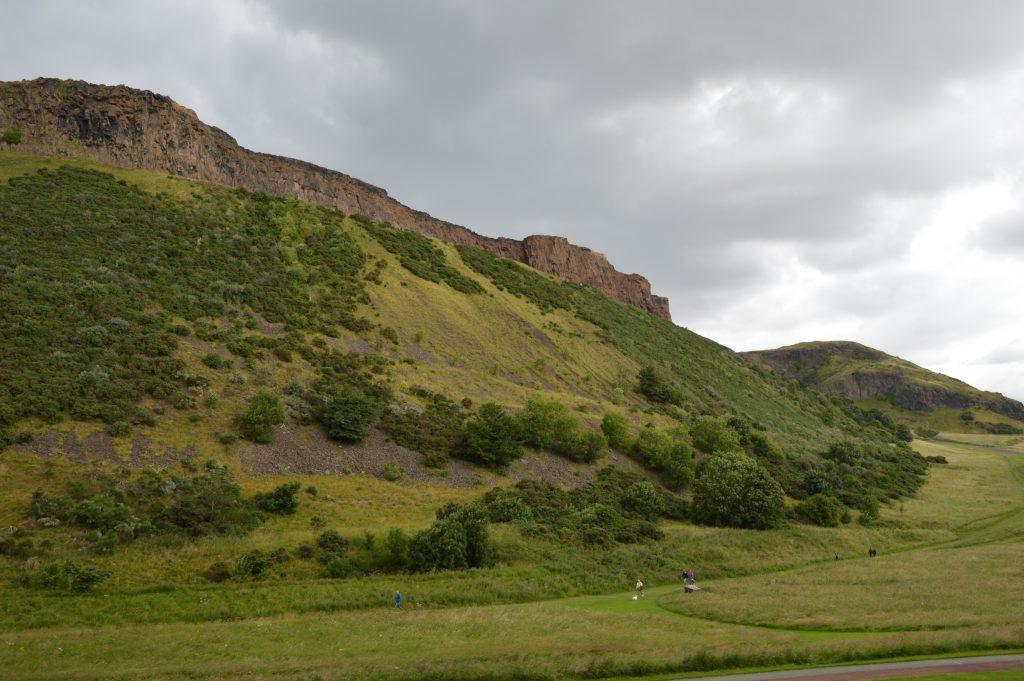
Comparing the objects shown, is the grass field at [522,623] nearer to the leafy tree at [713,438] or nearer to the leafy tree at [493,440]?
the leafy tree at [493,440]

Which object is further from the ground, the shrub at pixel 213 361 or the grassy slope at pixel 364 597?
the shrub at pixel 213 361

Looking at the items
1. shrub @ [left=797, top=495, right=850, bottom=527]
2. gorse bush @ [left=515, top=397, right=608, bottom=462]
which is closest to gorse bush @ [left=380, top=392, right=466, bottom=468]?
gorse bush @ [left=515, top=397, right=608, bottom=462]

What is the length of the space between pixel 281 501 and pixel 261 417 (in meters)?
7.86

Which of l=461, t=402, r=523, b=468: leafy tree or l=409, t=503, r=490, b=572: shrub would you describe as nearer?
l=409, t=503, r=490, b=572: shrub

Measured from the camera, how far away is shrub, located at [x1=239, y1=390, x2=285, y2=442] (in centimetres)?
3959

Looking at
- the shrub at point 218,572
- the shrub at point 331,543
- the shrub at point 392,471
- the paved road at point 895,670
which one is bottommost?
the shrub at point 218,572

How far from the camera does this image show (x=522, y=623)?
22.9 m

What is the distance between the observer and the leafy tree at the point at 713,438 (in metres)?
61.7

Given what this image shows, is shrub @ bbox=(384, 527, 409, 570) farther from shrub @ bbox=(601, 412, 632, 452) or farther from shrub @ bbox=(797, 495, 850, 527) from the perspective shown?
shrub @ bbox=(797, 495, 850, 527)

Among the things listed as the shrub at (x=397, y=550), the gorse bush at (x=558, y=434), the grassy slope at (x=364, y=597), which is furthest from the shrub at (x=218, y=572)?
the gorse bush at (x=558, y=434)

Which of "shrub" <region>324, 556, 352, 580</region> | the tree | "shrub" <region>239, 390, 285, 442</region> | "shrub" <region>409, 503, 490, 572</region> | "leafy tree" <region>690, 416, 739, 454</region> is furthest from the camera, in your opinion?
"leafy tree" <region>690, 416, 739, 454</region>

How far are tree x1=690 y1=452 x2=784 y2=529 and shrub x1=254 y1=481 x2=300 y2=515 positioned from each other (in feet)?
97.2

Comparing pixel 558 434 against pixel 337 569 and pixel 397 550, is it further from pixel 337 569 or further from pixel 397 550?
pixel 337 569

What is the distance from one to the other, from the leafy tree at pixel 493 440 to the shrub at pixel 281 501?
15.4 metres
